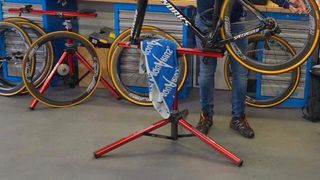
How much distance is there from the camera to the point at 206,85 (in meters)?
3.09

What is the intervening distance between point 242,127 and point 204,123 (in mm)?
255

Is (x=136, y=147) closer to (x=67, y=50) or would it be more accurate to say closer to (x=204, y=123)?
(x=204, y=123)

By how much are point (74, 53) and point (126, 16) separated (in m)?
0.52

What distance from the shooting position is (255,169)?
8.66 feet

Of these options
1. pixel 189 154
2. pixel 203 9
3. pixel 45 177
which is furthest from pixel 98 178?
pixel 203 9

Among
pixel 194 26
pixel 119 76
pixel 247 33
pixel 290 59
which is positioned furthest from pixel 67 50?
pixel 290 59

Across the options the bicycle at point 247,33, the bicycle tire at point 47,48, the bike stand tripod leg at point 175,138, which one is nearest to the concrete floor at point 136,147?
the bike stand tripod leg at point 175,138

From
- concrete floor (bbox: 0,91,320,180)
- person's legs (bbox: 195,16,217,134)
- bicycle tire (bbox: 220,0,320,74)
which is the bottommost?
concrete floor (bbox: 0,91,320,180)

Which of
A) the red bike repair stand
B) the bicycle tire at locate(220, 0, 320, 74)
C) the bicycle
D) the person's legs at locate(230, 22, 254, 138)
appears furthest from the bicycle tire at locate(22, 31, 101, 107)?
the bicycle tire at locate(220, 0, 320, 74)

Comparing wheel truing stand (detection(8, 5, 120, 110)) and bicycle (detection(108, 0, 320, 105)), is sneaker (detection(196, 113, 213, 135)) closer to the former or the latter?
bicycle (detection(108, 0, 320, 105))

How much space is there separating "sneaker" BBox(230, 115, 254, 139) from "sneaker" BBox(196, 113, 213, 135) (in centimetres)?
16

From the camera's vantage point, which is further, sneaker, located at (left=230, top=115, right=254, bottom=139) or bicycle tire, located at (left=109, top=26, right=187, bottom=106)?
bicycle tire, located at (left=109, top=26, right=187, bottom=106)

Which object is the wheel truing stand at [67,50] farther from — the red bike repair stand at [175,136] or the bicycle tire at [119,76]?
the red bike repair stand at [175,136]

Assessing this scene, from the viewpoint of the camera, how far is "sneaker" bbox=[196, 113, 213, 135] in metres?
3.13
